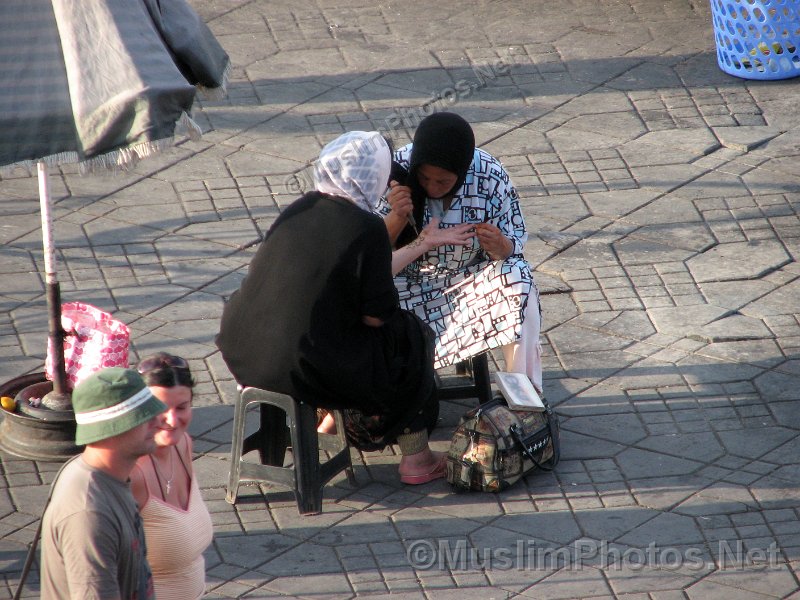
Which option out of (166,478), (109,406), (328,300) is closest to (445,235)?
(328,300)

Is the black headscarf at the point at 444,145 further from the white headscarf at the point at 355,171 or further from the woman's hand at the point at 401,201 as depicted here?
Answer: the white headscarf at the point at 355,171

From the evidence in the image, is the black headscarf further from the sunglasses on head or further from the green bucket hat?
the green bucket hat

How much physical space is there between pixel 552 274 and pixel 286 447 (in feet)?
7.21

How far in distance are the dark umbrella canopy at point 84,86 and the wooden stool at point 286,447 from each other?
3.65 ft

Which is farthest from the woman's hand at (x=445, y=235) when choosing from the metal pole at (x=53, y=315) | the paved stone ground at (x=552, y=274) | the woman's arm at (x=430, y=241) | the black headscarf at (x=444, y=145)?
the metal pole at (x=53, y=315)

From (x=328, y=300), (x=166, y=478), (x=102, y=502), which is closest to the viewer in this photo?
(x=102, y=502)

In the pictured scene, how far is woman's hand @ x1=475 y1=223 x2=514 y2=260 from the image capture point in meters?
5.69

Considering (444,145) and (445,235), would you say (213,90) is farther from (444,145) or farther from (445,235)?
(445,235)

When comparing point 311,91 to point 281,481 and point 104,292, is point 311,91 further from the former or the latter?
point 281,481

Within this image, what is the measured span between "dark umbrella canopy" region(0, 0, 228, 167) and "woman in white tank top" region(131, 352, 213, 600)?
1.01 m

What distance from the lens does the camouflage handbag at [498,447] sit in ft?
17.5

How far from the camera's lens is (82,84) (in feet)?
15.5

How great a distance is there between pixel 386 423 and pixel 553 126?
153 inches

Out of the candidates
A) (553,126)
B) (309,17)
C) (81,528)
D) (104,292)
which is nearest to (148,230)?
(104,292)
